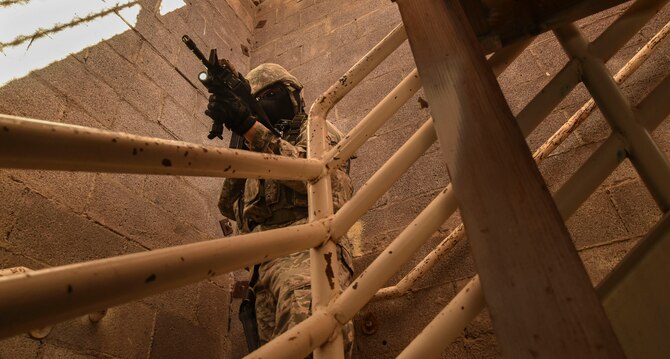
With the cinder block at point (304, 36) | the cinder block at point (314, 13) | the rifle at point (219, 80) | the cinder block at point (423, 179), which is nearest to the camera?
the rifle at point (219, 80)

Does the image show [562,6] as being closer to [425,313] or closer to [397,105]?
[397,105]

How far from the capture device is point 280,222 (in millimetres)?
1511

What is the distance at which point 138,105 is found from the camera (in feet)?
6.56

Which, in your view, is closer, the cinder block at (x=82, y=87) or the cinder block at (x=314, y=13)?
the cinder block at (x=82, y=87)

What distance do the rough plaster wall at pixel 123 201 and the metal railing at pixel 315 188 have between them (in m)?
1.09

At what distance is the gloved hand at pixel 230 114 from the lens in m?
1.50

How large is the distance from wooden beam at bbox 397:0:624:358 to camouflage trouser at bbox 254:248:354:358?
0.87 metres

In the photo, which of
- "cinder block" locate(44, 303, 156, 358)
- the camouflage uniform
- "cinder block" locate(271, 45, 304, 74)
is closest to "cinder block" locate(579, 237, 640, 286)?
the camouflage uniform

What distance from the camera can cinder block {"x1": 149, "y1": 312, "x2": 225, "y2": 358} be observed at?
1648 mm

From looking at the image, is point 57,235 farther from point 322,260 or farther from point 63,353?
point 322,260

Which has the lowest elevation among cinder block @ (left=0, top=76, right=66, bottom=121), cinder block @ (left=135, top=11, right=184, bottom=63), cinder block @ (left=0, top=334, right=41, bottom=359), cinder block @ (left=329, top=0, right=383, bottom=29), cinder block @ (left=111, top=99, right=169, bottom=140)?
cinder block @ (left=0, top=334, right=41, bottom=359)

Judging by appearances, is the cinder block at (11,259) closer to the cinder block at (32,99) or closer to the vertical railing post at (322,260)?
the cinder block at (32,99)

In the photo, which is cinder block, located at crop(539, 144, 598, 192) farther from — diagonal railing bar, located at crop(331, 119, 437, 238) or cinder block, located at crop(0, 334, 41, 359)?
cinder block, located at crop(0, 334, 41, 359)

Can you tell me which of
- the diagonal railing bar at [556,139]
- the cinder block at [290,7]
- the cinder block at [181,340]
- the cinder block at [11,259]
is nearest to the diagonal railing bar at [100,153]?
the diagonal railing bar at [556,139]
